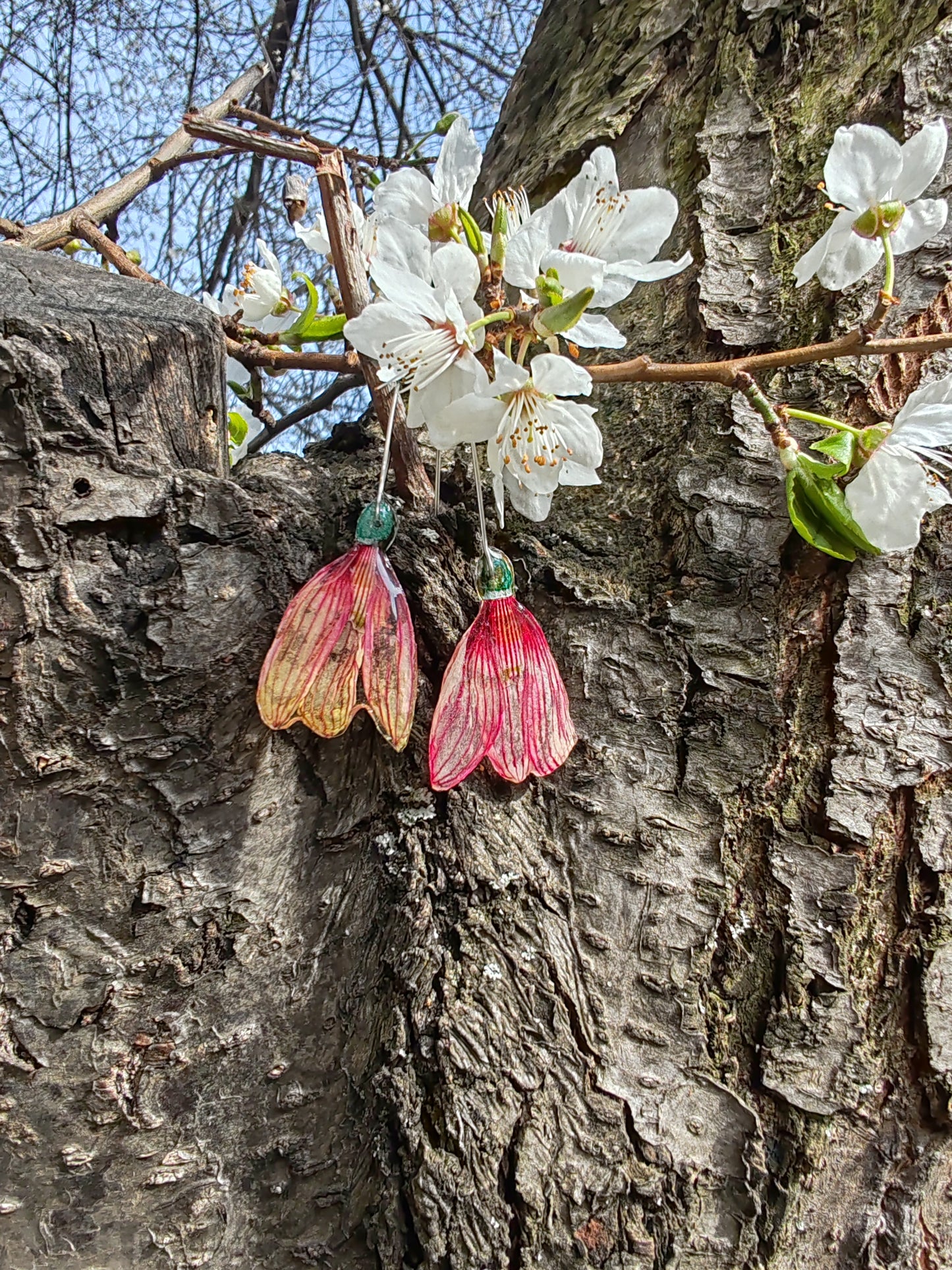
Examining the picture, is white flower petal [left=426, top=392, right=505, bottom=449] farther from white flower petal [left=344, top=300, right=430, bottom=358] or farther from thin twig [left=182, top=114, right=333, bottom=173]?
thin twig [left=182, top=114, right=333, bottom=173]

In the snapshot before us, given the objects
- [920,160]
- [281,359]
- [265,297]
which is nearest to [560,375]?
[920,160]

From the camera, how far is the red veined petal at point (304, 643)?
2.31 ft

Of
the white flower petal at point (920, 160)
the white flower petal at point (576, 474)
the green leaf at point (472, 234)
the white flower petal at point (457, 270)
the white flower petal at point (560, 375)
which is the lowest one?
the white flower petal at point (576, 474)

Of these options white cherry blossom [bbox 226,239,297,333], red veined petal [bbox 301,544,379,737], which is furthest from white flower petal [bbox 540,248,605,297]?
white cherry blossom [bbox 226,239,297,333]

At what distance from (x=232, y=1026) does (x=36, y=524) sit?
0.44 meters

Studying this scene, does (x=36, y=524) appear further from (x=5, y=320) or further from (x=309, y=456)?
(x=309, y=456)

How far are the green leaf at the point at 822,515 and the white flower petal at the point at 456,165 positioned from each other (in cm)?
40

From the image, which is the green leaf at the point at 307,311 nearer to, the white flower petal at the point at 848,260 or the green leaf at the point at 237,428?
the green leaf at the point at 237,428

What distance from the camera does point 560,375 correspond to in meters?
0.67

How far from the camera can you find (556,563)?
88cm

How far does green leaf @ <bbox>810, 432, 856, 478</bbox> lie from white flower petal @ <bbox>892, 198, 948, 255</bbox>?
19cm

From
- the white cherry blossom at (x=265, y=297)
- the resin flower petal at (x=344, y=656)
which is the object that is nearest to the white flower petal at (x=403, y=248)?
the resin flower petal at (x=344, y=656)

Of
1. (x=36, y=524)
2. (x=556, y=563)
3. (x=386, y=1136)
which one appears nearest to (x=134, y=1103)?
(x=386, y=1136)

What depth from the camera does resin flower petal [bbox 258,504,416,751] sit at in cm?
71
